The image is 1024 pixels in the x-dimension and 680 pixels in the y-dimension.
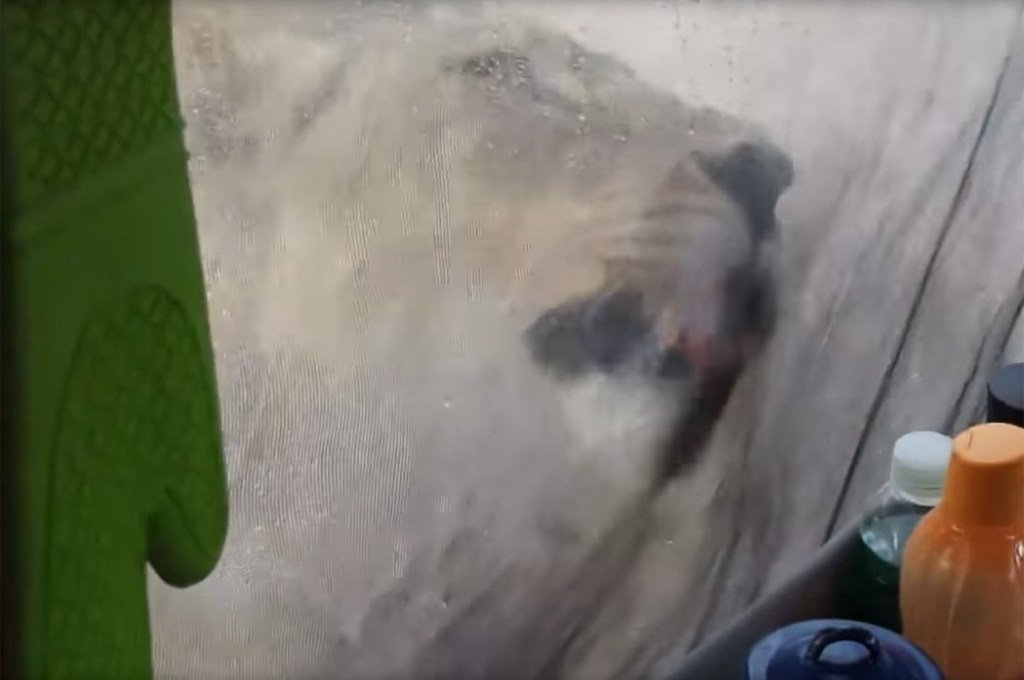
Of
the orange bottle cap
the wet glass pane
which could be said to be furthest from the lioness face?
the orange bottle cap

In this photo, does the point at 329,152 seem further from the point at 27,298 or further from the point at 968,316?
the point at 968,316

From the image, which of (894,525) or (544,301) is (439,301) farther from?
(894,525)

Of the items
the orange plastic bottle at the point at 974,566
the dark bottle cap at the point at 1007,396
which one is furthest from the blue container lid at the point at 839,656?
the dark bottle cap at the point at 1007,396

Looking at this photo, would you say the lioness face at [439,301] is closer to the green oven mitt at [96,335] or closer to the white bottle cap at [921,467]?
the green oven mitt at [96,335]

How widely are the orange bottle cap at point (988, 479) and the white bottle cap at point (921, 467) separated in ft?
0.24

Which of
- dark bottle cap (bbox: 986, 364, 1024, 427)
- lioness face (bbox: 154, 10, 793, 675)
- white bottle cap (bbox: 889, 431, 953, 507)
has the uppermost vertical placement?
lioness face (bbox: 154, 10, 793, 675)

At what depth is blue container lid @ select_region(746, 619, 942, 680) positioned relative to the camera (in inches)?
20.5

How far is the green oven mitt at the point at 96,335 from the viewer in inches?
12.4

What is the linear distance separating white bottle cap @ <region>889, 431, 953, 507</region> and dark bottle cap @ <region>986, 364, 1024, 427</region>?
0.05m

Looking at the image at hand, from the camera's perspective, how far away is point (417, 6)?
428mm

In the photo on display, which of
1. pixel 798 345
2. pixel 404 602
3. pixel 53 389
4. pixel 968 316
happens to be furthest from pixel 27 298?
pixel 968 316

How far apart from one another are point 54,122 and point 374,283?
15 cm

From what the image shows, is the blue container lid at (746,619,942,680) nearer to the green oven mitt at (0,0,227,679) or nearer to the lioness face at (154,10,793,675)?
the lioness face at (154,10,793,675)

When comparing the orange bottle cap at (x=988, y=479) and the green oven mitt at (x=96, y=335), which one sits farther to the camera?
the orange bottle cap at (x=988, y=479)
